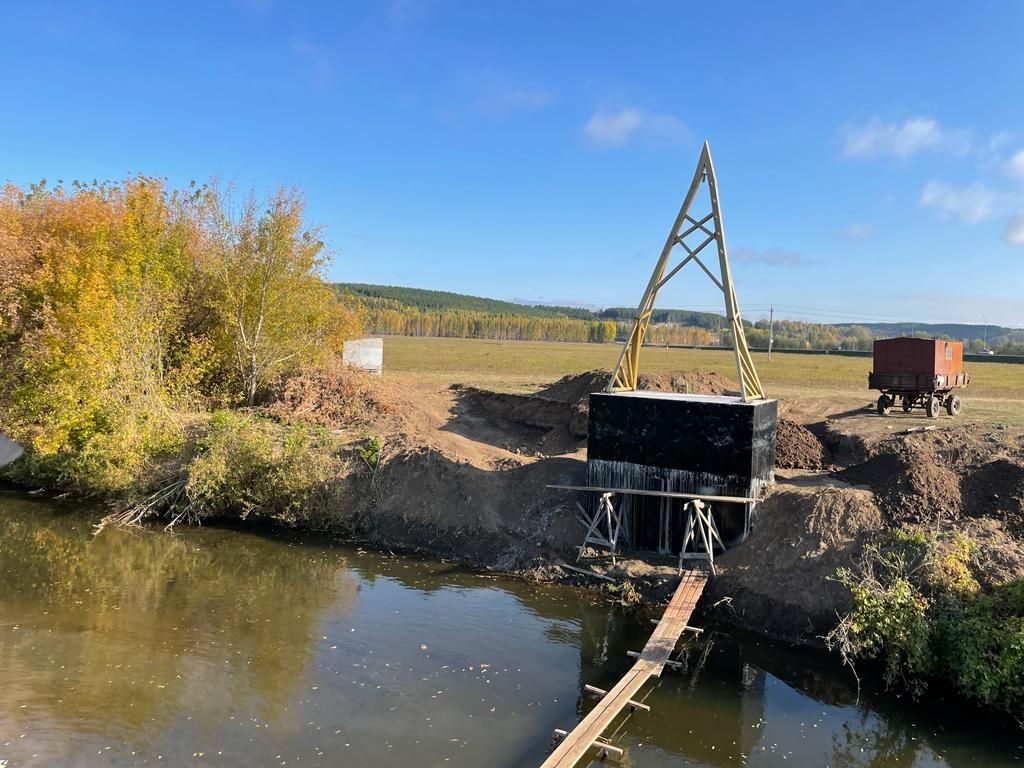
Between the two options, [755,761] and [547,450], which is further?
[547,450]

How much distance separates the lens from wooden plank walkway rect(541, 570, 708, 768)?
305 inches

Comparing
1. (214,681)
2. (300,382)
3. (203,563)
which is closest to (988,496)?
(214,681)

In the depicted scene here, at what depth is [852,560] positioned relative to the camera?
11992 millimetres

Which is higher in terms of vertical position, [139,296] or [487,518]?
[139,296]

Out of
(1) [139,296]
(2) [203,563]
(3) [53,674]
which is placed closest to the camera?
(3) [53,674]

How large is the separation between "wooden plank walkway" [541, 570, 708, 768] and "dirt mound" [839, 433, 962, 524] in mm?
3966

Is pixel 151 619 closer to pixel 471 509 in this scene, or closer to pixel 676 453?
pixel 471 509

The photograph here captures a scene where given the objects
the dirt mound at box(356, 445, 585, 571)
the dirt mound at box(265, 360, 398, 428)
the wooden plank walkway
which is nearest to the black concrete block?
the dirt mound at box(356, 445, 585, 571)

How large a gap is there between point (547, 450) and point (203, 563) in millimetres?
11299

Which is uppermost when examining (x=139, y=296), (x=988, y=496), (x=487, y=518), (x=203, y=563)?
(x=139, y=296)

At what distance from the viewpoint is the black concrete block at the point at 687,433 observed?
1364 cm

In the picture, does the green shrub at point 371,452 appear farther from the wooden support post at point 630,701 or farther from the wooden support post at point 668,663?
the wooden support post at point 630,701

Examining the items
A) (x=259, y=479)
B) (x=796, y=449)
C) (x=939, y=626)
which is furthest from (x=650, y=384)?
(x=939, y=626)

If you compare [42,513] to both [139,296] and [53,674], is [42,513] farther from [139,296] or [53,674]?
[53,674]
